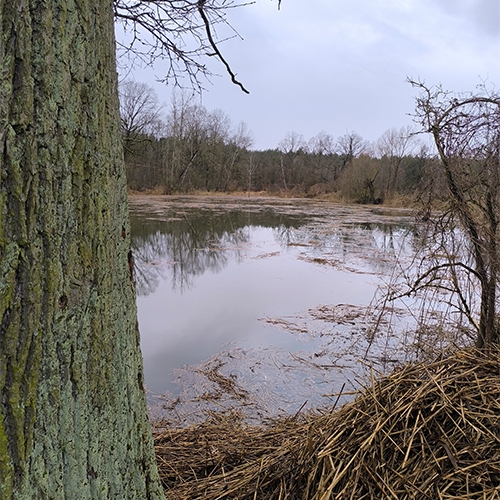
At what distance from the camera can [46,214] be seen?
91cm

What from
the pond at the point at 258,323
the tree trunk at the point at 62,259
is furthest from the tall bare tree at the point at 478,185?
the tree trunk at the point at 62,259

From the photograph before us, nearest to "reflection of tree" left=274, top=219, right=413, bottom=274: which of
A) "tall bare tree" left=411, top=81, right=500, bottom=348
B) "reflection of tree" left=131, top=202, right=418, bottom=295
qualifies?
"reflection of tree" left=131, top=202, right=418, bottom=295

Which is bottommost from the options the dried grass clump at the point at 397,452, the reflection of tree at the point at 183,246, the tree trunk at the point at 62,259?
the reflection of tree at the point at 183,246

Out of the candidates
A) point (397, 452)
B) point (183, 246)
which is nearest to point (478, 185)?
point (397, 452)

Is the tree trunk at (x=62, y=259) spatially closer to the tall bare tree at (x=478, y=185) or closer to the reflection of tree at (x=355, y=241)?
the tall bare tree at (x=478, y=185)

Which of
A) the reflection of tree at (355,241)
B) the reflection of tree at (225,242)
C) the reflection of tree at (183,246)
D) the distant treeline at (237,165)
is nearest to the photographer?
the reflection of tree at (183,246)

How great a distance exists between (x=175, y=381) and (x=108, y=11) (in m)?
3.58

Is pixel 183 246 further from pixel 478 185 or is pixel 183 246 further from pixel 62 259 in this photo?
pixel 62 259

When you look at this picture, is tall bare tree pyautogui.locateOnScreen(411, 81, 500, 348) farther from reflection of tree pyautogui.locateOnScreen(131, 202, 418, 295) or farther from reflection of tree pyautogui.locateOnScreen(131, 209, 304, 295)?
reflection of tree pyautogui.locateOnScreen(131, 209, 304, 295)

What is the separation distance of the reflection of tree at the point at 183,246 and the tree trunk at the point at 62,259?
5.99 m

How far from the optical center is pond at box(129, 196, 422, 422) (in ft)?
12.8

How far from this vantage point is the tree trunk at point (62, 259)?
0.85 meters

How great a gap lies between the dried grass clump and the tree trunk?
23.2 inches

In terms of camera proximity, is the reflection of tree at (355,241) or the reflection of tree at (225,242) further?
the reflection of tree at (355,241)
